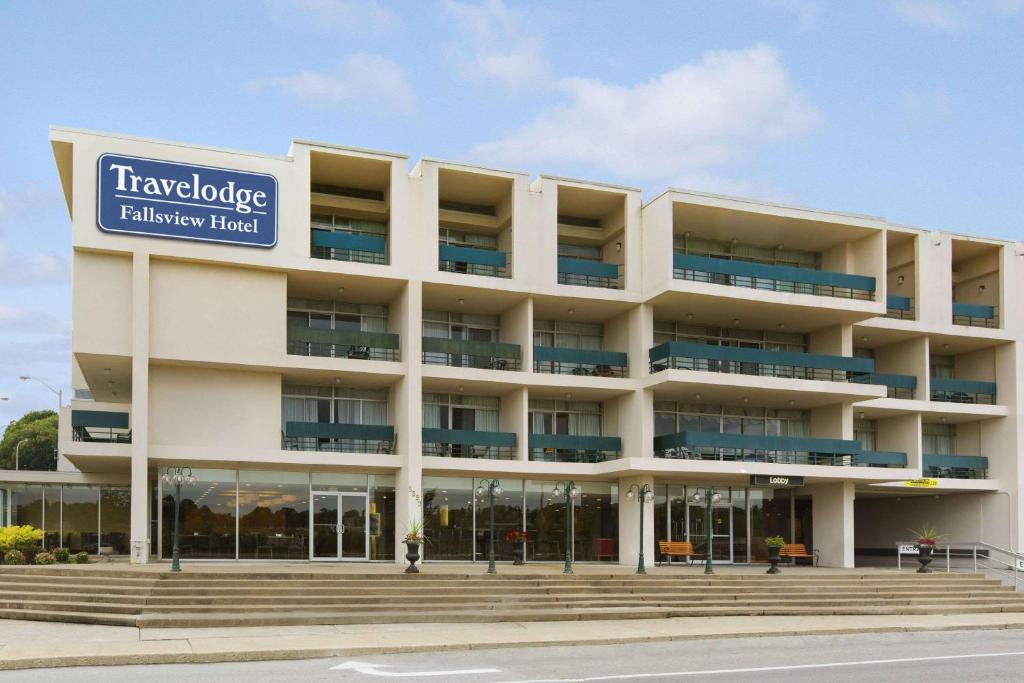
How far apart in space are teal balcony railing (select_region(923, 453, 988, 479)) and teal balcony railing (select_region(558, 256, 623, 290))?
16.0m

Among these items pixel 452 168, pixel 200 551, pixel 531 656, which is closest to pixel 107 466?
pixel 200 551

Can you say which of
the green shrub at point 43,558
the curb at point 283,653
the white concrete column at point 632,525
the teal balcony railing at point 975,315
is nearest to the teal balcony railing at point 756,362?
the white concrete column at point 632,525

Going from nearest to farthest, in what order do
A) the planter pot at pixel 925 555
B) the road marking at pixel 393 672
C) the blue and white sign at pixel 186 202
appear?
the road marking at pixel 393 672 < the blue and white sign at pixel 186 202 < the planter pot at pixel 925 555

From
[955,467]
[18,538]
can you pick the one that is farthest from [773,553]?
[18,538]

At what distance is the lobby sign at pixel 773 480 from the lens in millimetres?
38312

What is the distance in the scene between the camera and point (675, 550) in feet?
130

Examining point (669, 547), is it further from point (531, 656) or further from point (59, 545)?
point (59, 545)

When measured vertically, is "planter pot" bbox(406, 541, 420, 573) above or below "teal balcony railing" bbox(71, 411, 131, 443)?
below

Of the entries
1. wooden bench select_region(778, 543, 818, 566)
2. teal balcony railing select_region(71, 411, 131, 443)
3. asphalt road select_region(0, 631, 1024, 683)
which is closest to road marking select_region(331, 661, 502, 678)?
asphalt road select_region(0, 631, 1024, 683)

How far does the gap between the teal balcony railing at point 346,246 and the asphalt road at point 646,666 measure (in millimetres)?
18959

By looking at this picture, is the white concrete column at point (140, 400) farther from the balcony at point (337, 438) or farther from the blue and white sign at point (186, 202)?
the balcony at point (337, 438)

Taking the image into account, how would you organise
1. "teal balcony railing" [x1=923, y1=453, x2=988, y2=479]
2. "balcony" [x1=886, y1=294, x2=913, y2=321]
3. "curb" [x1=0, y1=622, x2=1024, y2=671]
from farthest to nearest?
"teal balcony railing" [x1=923, y1=453, x2=988, y2=479] < "balcony" [x1=886, y1=294, x2=913, y2=321] < "curb" [x1=0, y1=622, x2=1024, y2=671]

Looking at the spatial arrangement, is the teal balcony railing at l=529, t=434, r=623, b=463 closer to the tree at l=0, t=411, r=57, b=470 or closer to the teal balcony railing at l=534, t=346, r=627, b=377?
the teal balcony railing at l=534, t=346, r=627, b=377

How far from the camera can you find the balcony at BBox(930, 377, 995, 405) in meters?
45.7
